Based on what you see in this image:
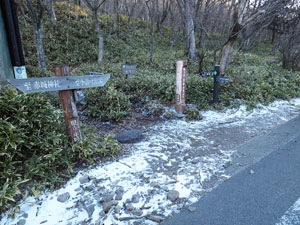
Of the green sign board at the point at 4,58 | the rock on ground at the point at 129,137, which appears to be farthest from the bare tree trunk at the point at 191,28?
the green sign board at the point at 4,58

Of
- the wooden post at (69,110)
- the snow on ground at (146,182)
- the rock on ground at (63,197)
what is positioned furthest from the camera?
the wooden post at (69,110)

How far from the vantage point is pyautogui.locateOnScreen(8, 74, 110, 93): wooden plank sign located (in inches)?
106

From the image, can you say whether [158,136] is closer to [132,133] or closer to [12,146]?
[132,133]

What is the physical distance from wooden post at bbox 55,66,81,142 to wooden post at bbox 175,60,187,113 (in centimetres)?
325

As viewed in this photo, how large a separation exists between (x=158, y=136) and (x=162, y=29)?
1989 centimetres

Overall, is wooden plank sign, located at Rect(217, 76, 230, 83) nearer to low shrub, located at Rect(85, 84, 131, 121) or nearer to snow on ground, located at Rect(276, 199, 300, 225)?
low shrub, located at Rect(85, 84, 131, 121)

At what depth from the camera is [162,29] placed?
2180cm

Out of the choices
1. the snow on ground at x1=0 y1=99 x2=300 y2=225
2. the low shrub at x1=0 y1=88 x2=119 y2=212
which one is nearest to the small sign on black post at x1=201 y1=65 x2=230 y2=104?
the snow on ground at x1=0 y1=99 x2=300 y2=225

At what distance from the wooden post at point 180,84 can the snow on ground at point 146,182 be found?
1132 mm

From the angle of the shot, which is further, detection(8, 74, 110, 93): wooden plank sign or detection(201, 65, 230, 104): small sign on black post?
detection(201, 65, 230, 104): small sign on black post

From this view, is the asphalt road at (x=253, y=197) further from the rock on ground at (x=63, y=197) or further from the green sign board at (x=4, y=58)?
the green sign board at (x=4, y=58)

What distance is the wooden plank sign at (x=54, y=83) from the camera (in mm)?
2688

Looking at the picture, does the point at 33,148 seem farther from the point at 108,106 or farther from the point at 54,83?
the point at 108,106

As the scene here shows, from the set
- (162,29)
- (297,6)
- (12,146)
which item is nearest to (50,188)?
(12,146)
